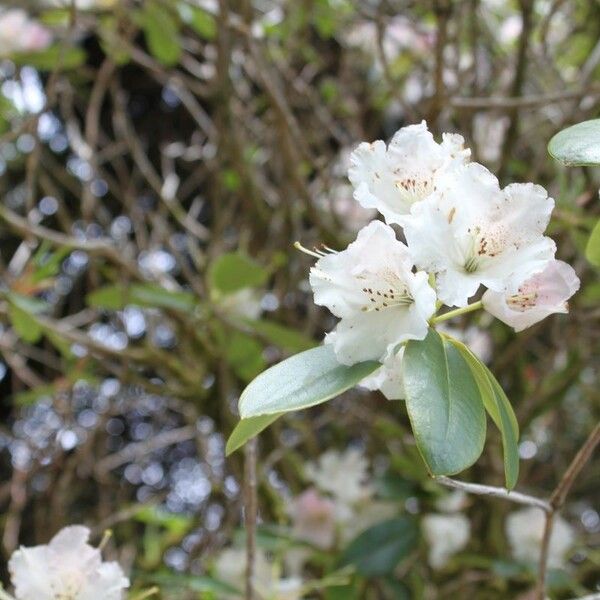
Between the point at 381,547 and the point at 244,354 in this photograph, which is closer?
the point at 381,547

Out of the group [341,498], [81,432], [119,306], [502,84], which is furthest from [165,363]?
[502,84]

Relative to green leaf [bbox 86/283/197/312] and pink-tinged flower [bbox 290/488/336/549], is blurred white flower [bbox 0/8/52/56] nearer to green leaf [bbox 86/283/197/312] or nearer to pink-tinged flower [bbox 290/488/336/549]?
green leaf [bbox 86/283/197/312]

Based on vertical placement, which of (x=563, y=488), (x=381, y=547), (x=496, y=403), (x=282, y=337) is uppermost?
(x=496, y=403)

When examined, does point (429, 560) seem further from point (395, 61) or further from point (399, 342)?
point (395, 61)

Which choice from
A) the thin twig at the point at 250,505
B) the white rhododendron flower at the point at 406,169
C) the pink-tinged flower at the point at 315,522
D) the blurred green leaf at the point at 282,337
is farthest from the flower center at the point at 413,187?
the pink-tinged flower at the point at 315,522

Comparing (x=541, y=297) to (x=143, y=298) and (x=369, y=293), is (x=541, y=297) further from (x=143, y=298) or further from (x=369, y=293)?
(x=143, y=298)

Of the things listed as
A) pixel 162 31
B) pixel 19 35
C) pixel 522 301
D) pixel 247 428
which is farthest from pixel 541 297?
pixel 19 35
